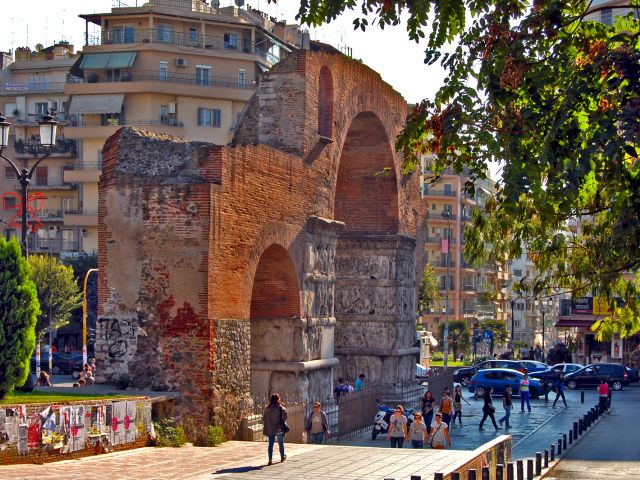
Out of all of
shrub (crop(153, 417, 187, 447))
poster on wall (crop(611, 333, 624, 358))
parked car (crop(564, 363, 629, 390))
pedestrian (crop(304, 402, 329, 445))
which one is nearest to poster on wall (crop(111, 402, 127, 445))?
shrub (crop(153, 417, 187, 447))

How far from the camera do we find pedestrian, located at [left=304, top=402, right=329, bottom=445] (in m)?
22.6

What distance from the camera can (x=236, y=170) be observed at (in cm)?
2150

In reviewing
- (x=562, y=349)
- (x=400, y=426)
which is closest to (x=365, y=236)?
(x=400, y=426)

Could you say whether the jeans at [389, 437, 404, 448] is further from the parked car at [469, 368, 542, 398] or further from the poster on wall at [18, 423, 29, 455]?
the parked car at [469, 368, 542, 398]

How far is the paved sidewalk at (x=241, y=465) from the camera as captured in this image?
16.0 m

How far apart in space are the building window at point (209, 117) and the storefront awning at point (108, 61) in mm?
4088

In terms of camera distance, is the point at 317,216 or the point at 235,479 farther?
the point at 317,216

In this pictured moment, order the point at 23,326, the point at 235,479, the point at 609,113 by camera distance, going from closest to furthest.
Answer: the point at 609,113 < the point at 235,479 < the point at 23,326

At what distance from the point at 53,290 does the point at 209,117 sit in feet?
51.0

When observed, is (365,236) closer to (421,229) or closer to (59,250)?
(421,229)

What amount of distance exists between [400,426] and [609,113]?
1341cm

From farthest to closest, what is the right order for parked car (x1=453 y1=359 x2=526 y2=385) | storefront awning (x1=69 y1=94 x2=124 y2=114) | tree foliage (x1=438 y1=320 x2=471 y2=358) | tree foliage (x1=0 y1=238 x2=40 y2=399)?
1. tree foliage (x1=438 y1=320 x2=471 y2=358)
2. storefront awning (x1=69 y1=94 x2=124 y2=114)
3. parked car (x1=453 y1=359 x2=526 y2=385)
4. tree foliage (x1=0 y1=238 x2=40 y2=399)

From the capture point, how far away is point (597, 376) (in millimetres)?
46406

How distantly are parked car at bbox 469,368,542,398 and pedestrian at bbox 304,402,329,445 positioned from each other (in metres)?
17.9
